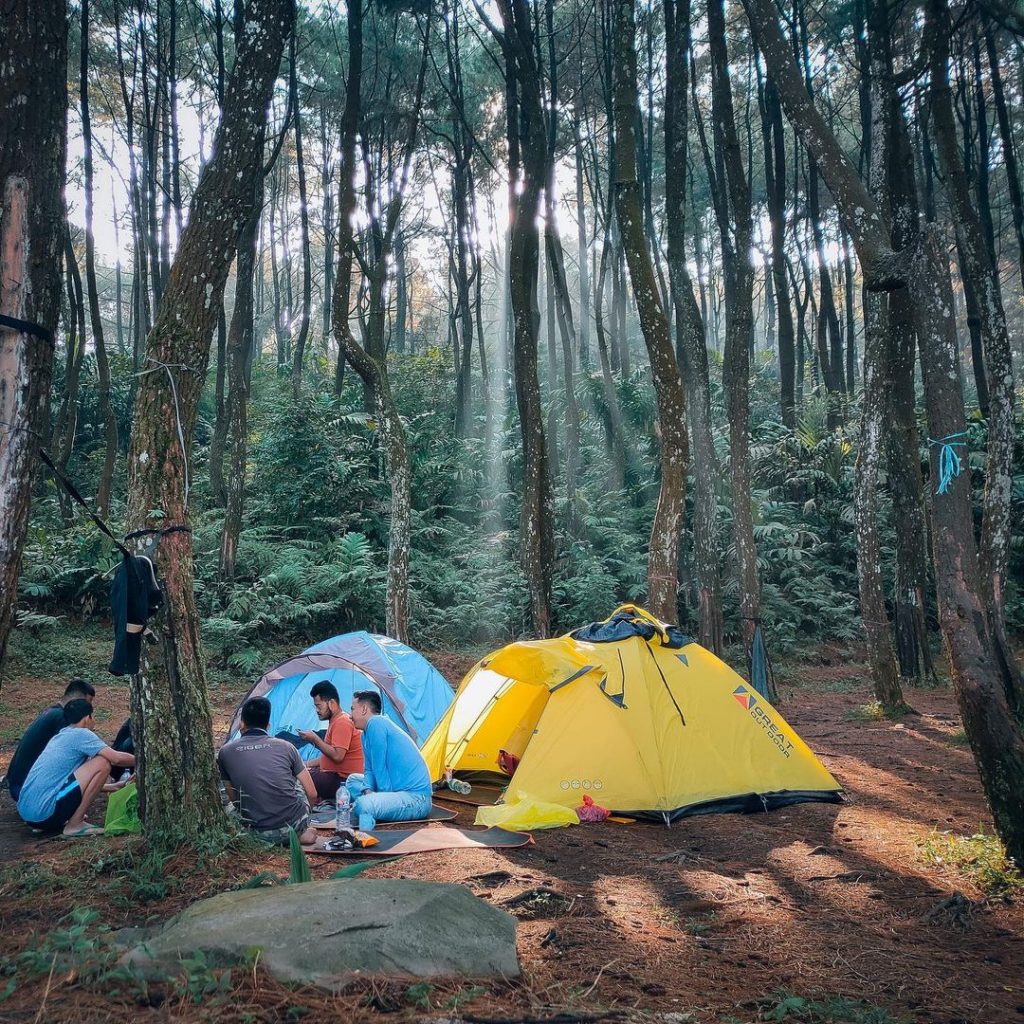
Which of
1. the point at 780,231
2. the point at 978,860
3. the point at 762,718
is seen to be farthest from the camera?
the point at 780,231

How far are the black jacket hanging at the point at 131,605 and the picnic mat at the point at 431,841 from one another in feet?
6.02

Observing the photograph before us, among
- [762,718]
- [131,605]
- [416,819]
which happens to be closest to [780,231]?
[762,718]

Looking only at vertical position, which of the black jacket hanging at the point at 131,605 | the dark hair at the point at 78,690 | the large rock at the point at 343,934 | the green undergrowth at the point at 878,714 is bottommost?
the green undergrowth at the point at 878,714

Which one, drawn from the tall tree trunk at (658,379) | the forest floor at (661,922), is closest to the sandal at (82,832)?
the forest floor at (661,922)

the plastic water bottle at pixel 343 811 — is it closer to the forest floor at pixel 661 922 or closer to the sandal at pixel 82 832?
the forest floor at pixel 661 922

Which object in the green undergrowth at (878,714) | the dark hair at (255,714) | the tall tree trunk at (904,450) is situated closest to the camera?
the dark hair at (255,714)

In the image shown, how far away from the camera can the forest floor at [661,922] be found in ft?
10.3

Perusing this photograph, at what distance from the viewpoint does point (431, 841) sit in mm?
6102

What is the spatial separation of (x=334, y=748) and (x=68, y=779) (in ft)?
6.52

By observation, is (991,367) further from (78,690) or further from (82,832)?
(82,832)

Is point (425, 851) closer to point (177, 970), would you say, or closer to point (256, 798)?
point (256, 798)

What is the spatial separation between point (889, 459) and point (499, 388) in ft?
55.8

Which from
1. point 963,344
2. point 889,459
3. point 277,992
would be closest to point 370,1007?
point 277,992

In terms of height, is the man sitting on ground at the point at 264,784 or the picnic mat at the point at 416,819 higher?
the man sitting on ground at the point at 264,784
